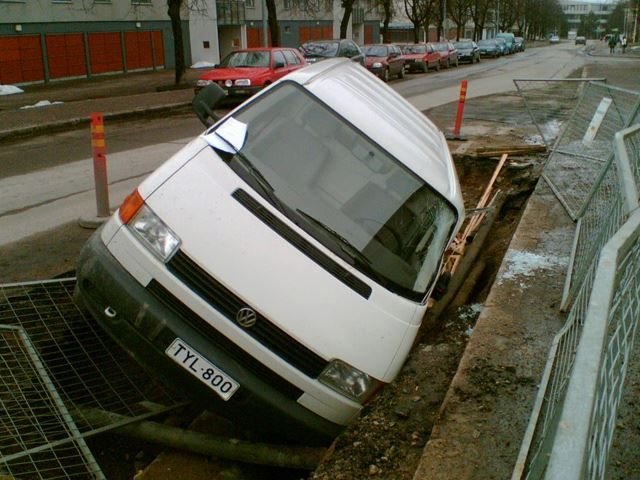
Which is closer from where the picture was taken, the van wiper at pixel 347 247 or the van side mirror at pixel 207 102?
the van wiper at pixel 347 247

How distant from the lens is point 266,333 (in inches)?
133

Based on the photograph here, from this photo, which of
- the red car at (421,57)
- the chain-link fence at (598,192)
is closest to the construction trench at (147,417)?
the chain-link fence at (598,192)

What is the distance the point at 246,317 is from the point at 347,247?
28.9 inches

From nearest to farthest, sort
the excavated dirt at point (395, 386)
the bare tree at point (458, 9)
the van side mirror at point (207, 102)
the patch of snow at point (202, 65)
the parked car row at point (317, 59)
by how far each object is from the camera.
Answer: the excavated dirt at point (395, 386)
the van side mirror at point (207, 102)
the parked car row at point (317, 59)
the patch of snow at point (202, 65)
the bare tree at point (458, 9)

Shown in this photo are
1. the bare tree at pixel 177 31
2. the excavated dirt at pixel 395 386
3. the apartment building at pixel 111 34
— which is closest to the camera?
the excavated dirt at pixel 395 386

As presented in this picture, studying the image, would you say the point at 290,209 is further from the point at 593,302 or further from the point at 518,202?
the point at 518,202

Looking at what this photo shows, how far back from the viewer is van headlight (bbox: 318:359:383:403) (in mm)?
3396

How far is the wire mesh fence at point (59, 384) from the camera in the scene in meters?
3.70

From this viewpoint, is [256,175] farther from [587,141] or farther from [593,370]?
[587,141]

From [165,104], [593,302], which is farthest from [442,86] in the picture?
[593,302]

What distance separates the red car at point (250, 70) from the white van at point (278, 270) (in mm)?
14474

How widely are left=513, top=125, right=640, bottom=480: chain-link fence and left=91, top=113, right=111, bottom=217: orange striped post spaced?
5.10 metres

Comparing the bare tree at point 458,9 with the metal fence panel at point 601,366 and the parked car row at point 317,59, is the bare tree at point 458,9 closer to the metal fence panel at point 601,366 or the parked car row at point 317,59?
the parked car row at point 317,59

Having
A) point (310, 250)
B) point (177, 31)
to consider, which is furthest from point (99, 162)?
point (177, 31)
